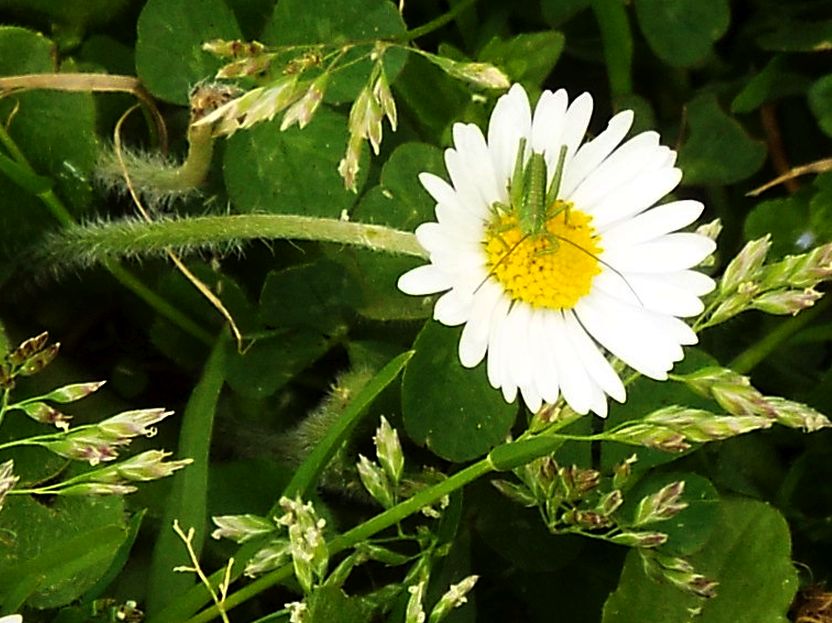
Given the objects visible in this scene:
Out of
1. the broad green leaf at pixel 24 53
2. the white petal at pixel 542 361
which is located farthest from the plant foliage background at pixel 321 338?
the white petal at pixel 542 361

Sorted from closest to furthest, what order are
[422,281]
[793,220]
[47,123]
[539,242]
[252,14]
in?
1. [422,281]
2. [539,242]
3. [47,123]
4. [252,14]
5. [793,220]

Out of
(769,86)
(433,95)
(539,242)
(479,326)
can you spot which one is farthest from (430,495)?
(769,86)

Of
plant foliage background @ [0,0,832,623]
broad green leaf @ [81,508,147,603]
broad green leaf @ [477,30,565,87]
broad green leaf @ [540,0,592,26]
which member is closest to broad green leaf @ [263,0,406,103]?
plant foliage background @ [0,0,832,623]

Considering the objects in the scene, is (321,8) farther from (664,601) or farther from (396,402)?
(664,601)

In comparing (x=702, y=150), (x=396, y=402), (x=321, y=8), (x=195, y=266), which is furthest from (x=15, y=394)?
(x=702, y=150)

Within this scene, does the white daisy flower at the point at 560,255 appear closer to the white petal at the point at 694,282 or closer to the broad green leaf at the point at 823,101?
the white petal at the point at 694,282

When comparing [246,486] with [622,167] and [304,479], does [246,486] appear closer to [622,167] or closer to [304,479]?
[304,479]

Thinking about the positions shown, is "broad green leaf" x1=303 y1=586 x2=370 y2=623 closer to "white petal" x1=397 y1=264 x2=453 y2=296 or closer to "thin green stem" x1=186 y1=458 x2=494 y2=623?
"thin green stem" x1=186 y1=458 x2=494 y2=623
